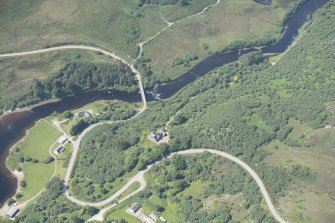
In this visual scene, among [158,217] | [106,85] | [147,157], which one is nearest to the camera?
[158,217]

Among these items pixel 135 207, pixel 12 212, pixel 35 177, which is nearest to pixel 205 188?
pixel 135 207

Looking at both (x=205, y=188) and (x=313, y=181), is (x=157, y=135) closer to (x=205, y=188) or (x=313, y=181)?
(x=205, y=188)

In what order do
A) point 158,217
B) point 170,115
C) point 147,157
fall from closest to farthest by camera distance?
point 158,217
point 147,157
point 170,115

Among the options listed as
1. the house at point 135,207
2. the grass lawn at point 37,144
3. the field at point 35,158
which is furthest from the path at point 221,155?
the grass lawn at point 37,144

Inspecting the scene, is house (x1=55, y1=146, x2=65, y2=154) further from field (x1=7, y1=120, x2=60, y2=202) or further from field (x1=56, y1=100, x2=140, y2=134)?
field (x1=56, y1=100, x2=140, y2=134)

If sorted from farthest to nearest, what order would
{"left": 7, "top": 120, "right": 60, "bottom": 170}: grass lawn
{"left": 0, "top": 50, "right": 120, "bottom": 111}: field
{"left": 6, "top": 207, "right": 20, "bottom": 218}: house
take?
1. {"left": 0, "top": 50, "right": 120, "bottom": 111}: field
2. {"left": 7, "top": 120, "right": 60, "bottom": 170}: grass lawn
3. {"left": 6, "top": 207, "right": 20, "bottom": 218}: house

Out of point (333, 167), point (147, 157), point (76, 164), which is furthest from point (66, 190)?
point (333, 167)

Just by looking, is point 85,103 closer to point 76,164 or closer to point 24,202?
point 76,164

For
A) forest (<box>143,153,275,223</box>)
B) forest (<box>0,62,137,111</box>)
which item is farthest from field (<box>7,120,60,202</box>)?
forest (<box>143,153,275,223</box>)

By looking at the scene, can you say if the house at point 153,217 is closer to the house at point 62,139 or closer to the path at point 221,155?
the path at point 221,155
